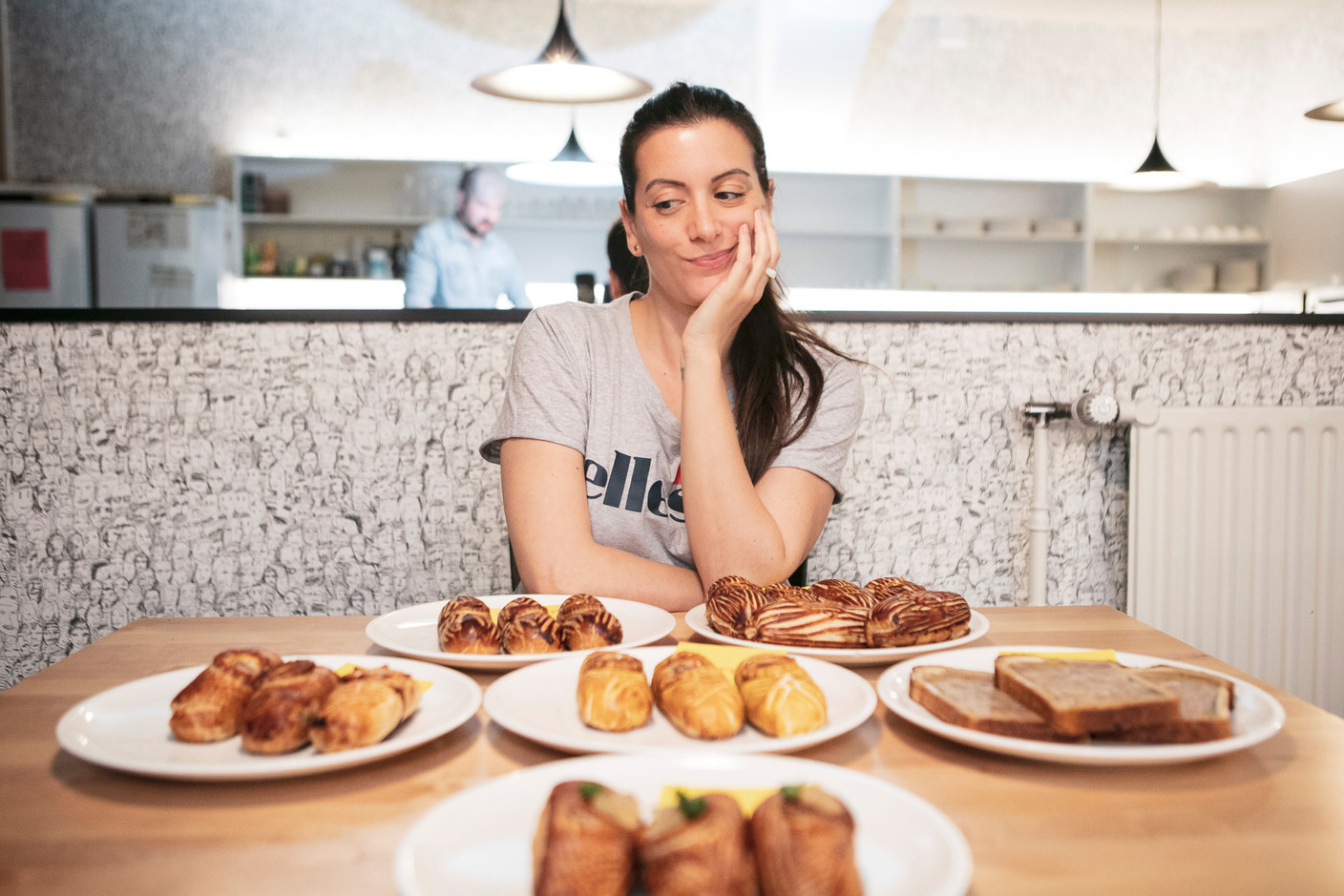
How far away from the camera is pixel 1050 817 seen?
454mm

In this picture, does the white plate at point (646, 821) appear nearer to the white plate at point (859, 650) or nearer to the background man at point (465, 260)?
the white plate at point (859, 650)

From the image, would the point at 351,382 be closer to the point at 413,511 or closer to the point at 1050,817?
the point at 413,511

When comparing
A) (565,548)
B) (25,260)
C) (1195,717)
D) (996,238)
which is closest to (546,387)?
(565,548)

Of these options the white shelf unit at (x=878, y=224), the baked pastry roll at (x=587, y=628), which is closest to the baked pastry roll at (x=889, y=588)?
the baked pastry roll at (x=587, y=628)

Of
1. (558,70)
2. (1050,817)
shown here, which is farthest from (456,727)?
(558,70)

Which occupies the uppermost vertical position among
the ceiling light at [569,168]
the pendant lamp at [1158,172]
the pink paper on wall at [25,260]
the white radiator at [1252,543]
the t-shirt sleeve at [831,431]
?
the pendant lamp at [1158,172]

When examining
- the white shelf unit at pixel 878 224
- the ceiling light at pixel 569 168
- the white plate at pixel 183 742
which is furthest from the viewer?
the white shelf unit at pixel 878 224

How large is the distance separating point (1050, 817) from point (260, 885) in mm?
367

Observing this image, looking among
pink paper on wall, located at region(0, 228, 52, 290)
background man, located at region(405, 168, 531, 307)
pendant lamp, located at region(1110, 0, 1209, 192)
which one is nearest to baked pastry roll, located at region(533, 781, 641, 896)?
pendant lamp, located at region(1110, 0, 1209, 192)

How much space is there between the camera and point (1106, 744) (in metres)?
0.51

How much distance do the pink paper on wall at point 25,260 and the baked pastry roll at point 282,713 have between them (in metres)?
4.82

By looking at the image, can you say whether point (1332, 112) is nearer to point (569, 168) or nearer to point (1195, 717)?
point (569, 168)

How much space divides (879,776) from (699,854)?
0.65 ft

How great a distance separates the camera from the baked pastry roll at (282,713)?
496mm
